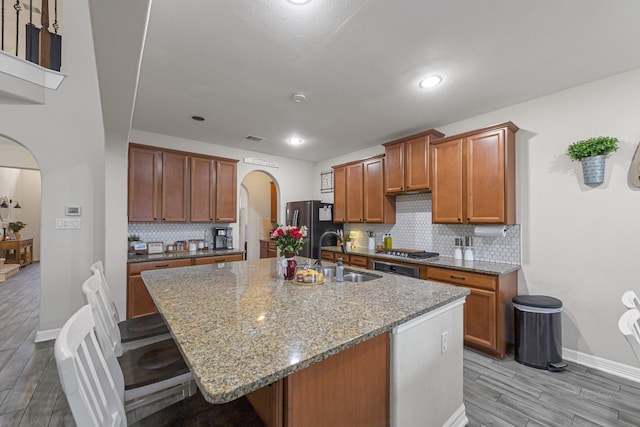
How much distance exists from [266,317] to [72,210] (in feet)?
11.4

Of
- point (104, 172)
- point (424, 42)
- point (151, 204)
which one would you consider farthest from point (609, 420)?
point (104, 172)

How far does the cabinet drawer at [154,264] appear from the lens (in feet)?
11.1

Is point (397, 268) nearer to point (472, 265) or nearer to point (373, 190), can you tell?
point (472, 265)

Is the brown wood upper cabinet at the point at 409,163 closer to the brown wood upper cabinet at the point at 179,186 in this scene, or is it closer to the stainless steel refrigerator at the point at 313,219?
the stainless steel refrigerator at the point at 313,219

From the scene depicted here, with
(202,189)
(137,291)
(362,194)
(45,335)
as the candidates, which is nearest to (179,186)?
(202,189)

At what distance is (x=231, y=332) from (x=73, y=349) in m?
0.50

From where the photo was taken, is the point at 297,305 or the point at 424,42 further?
the point at 424,42

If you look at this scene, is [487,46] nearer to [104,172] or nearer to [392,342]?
[392,342]

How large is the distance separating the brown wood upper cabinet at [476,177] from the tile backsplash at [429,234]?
0.34m

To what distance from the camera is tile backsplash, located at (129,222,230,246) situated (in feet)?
13.0

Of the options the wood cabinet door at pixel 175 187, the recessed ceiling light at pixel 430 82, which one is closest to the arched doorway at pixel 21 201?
the wood cabinet door at pixel 175 187

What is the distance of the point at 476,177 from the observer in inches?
119

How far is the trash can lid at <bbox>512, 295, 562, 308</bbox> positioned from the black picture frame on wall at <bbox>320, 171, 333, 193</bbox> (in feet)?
11.7

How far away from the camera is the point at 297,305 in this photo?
1532 millimetres
